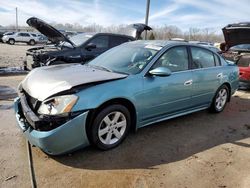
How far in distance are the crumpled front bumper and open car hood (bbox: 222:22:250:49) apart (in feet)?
24.7

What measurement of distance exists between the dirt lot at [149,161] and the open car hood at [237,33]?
17.2ft

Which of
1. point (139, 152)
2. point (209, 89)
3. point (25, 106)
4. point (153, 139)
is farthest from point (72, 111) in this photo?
point (209, 89)

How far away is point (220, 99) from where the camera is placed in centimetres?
597

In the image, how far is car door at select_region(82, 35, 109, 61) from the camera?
8406mm

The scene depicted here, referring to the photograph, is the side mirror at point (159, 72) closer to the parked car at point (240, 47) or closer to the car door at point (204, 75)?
the car door at point (204, 75)

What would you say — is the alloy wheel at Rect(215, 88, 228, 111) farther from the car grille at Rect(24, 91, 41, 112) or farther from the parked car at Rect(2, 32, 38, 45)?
the parked car at Rect(2, 32, 38, 45)

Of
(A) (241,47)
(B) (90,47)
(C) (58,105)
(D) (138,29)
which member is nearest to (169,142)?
(C) (58,105)

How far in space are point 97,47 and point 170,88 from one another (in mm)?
4915

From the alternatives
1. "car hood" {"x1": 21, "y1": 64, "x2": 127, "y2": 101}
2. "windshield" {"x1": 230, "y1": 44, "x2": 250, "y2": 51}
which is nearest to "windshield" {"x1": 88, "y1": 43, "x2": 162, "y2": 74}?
"car hood" {"x1": 21, "y1": 64, "x2": 127, "y2": 101}

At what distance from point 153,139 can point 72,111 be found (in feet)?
5.28

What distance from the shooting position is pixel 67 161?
352 cm

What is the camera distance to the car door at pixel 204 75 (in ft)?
16.7

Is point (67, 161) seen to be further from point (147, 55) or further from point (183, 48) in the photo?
point (183, 48)

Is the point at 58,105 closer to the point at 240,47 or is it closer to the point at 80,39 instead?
the point at 80,39
